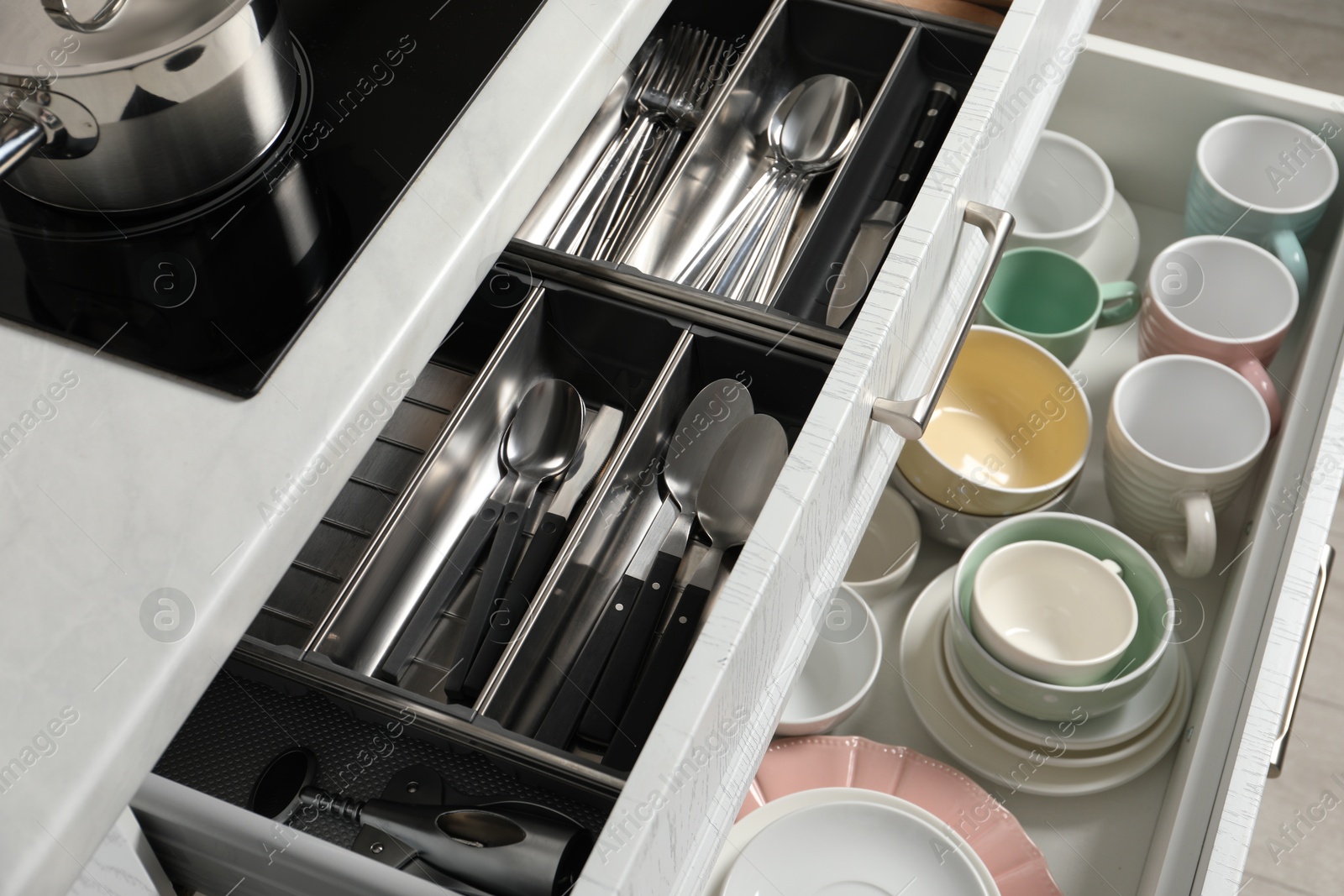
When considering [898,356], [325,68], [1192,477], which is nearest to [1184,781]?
[1192,477]

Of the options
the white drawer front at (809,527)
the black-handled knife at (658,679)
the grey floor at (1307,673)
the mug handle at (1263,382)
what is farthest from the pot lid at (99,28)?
the grey floor at (1307,673)

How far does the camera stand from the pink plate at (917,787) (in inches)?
26.1

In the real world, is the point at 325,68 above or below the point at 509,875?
above

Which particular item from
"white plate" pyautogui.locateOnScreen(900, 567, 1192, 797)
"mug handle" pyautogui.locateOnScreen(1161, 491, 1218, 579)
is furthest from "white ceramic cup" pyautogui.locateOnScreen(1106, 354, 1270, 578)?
"white plate" pyautogui.locateOnScreen(900, 567, 1192, 797)

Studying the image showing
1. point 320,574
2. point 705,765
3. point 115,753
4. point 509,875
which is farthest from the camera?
point 320,574

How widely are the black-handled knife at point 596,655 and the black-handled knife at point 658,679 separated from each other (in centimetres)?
1

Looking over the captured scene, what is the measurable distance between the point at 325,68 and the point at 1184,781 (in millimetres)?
622

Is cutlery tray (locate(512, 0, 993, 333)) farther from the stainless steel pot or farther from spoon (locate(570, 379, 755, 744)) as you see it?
the stainless steel pot

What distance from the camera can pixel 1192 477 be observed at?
0.73m

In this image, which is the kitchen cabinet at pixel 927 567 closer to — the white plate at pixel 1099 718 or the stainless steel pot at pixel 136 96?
the white plate at pixel 1099 718

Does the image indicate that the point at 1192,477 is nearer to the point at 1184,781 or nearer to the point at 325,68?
the point at 1184,781

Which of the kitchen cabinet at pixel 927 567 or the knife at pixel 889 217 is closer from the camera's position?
the kitchen cabinet at pixel 927 567

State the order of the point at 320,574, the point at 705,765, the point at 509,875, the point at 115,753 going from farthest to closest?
the point at 320,574 → the point at 509,875 → the point at 705,765 → the point at 115,753

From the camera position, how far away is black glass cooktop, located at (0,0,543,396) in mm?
418
